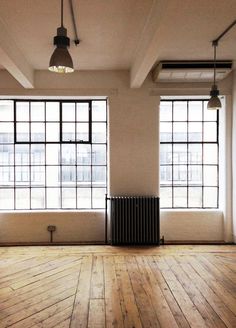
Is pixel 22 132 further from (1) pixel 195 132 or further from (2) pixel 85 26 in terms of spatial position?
(1) pixel 195 132

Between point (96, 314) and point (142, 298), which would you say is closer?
point (96, 314)

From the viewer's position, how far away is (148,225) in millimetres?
5879

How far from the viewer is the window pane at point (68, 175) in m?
6.44

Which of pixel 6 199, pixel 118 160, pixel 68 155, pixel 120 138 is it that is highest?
pixel 120 138

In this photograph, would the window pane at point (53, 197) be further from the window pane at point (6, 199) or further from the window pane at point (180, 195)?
the window pane at point (180, 195)

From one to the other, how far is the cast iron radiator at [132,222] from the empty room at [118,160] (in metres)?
0.02

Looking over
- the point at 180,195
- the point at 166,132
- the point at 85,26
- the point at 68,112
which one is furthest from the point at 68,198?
the point at 85,26

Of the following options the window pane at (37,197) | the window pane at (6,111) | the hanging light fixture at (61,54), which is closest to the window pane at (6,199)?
the window pane at (37,197)

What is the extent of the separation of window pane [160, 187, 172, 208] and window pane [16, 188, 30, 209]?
265 centimetres

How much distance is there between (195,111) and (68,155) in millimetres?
2680

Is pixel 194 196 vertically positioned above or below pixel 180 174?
below

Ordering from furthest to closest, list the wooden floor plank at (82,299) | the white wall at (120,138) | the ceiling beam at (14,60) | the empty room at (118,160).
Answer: the white wall at (120,138) < the empty room at (118,160) < the ceiling beam at (14,60) < the wooden floor plank at (82,299)

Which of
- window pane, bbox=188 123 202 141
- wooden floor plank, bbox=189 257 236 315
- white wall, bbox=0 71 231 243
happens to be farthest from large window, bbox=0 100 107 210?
wooden floor plank, bbox=189 257 236 315

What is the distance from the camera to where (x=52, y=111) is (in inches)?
253
